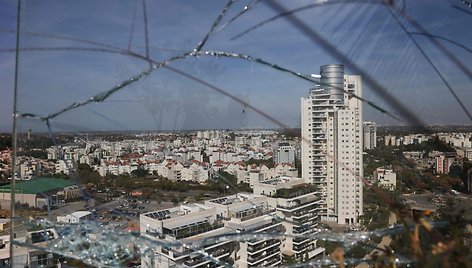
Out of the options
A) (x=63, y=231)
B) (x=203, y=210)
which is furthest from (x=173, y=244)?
(x=203, y=210)

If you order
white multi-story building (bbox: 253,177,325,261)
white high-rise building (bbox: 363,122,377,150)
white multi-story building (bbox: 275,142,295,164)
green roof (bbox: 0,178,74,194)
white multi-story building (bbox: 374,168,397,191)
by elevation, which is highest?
white high-rise building (bbox: 363,122,377,150)

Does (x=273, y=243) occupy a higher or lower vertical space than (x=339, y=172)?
lower

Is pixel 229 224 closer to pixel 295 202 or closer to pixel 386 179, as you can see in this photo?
pixel 295 202

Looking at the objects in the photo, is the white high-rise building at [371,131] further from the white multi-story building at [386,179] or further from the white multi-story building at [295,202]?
the white multi-story building at [295,202]

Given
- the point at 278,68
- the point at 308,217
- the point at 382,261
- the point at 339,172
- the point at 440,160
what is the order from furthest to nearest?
the point at 339,172 < the point at 308,217 < the point at 440,160 < the point at 278,68 < the point at 382,261

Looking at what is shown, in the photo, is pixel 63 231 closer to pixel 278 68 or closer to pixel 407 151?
pixel 278 68

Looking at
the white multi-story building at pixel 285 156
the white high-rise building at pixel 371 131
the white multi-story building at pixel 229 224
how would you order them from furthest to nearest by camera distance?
the white multi-story building at pixel 285 156 → the white multi-story building at pixel 229 224 → the white high-rise building at pixel 371 131

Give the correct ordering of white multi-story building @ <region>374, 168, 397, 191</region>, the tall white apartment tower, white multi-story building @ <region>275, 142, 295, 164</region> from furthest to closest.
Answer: white multi-story building @ <region>275, 142, 295, 164</region>, the tall white apartment tower, white multi-story building @ <region>374, 168, 397, 191</region>

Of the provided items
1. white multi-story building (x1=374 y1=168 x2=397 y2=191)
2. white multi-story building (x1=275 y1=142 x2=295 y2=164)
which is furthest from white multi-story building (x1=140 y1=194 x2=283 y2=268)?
white multi-story building (x1=275 y1=142 x2=295 y2=164)

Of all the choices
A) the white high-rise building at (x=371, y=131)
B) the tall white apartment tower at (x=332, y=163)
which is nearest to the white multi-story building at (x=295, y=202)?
the tall white apartment tower at (x=332, y=163)

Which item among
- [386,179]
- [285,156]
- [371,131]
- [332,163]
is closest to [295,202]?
[332,163]

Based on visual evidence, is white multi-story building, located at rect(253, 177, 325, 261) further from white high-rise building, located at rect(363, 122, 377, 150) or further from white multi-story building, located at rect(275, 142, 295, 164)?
white high-rise building, located at rect(363, 122, 377, 150)
